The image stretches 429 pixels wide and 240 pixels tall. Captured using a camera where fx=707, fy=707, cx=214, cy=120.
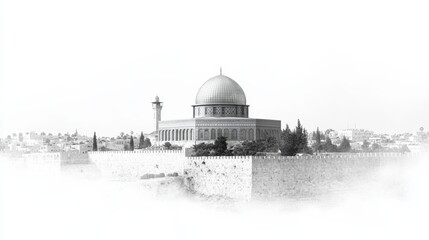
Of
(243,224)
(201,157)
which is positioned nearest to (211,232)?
(243,224)

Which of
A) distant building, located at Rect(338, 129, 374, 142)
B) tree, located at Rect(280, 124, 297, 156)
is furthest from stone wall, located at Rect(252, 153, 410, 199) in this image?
distant building, located at Rect(338, 129, 374, 142)

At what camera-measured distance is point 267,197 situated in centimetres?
4081

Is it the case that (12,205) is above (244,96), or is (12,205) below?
below

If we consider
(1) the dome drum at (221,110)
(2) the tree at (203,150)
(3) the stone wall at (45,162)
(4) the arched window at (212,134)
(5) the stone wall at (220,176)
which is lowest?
(5) the stone wall at (220,176)

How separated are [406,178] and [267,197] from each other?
9403 mm

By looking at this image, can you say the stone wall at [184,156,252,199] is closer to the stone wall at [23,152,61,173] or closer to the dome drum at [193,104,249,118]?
the stone wall at [23,152,61,173]

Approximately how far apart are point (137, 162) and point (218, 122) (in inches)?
375

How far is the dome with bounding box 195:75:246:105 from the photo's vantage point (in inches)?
2282

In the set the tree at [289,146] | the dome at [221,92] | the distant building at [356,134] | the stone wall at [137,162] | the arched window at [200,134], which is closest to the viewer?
the stone wall at [137,162]

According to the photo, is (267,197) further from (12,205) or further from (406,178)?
(12,205)

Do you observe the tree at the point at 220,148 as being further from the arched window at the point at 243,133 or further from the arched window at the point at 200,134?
the arched window at the point at 243,133

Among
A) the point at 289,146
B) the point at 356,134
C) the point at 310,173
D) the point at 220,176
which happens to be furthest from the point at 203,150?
the point at 356,134

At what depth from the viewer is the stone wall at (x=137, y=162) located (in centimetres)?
4631

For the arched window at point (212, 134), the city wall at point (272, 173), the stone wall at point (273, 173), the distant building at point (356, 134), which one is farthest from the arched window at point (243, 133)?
the distant building at point (356, 134)
